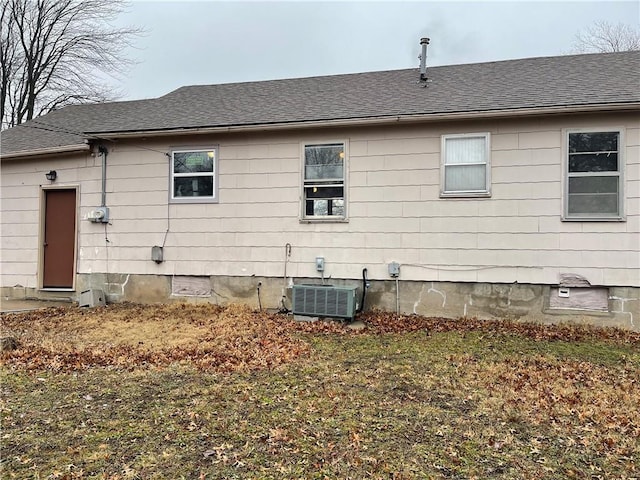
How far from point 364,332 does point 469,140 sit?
11.8 feet

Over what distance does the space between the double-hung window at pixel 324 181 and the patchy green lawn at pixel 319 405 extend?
8.02ft

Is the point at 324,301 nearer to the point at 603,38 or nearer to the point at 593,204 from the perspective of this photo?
the point at 593,204

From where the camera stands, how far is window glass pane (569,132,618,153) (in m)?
6.48

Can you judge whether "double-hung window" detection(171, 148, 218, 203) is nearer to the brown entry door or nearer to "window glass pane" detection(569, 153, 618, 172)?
the brown entry door

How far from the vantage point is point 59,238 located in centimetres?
899

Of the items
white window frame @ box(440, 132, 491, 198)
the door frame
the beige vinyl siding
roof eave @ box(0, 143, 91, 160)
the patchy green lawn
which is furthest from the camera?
the door frame

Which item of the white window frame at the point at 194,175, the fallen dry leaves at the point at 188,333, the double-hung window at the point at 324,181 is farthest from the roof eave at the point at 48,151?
the double-hung window at the point at 324,181

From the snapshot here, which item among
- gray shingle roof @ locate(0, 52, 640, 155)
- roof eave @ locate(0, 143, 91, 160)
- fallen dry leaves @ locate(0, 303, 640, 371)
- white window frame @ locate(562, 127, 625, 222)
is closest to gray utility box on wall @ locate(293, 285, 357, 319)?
fallen dry leaves @ locate(0, 303, 640, 371)

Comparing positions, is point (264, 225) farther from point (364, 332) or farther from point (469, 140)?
point (469, 140)

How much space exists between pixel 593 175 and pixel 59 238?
10.1 meters

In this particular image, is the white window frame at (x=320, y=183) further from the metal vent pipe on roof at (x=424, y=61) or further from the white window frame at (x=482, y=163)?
the metal vent pipe on roof at (x=424, y=61)

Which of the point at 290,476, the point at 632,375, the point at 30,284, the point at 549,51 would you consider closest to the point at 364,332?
the point at 632,375

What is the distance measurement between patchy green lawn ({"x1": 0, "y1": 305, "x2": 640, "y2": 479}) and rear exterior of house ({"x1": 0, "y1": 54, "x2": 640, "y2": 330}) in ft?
3.98

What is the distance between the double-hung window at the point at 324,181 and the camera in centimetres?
758
